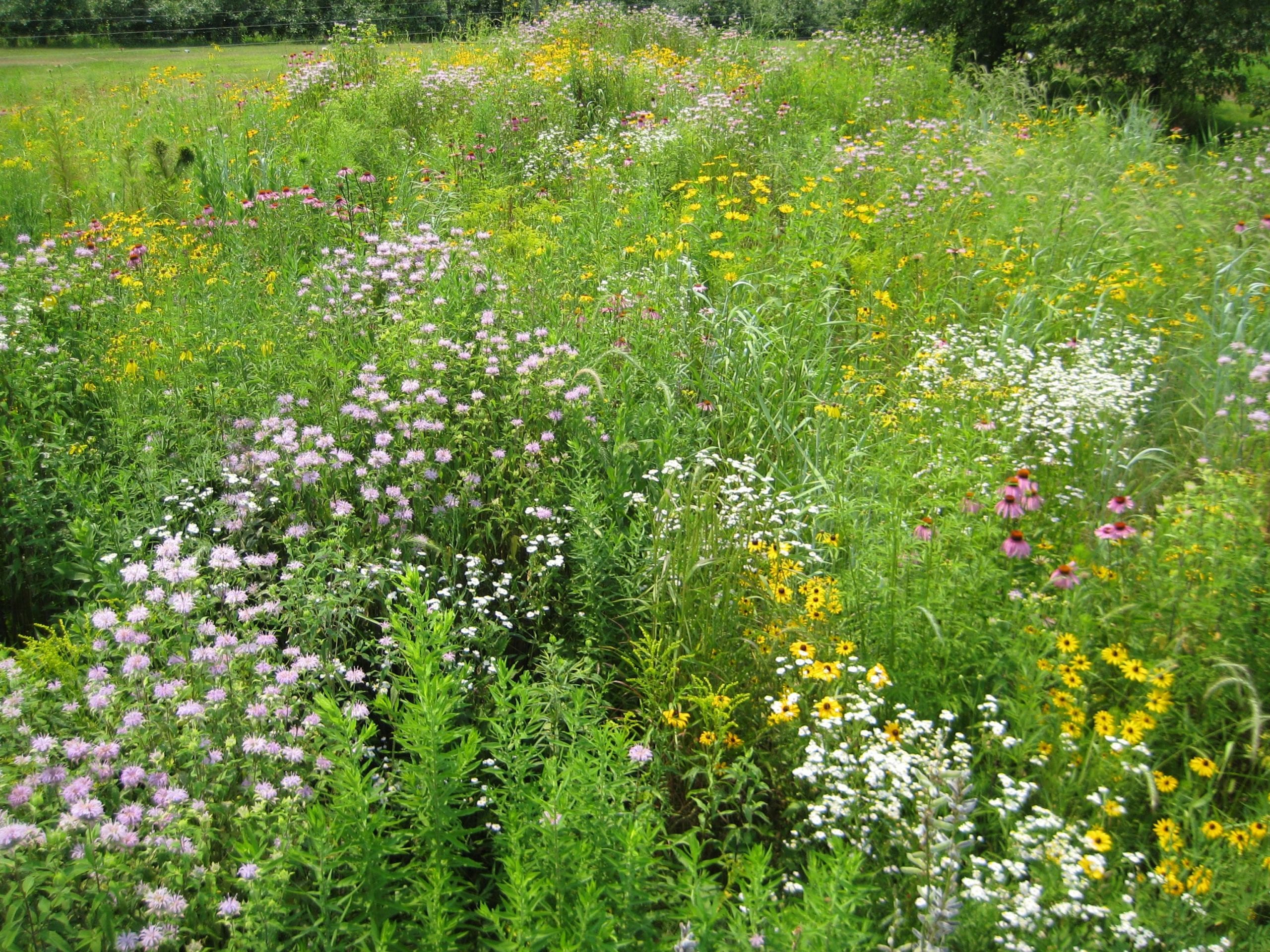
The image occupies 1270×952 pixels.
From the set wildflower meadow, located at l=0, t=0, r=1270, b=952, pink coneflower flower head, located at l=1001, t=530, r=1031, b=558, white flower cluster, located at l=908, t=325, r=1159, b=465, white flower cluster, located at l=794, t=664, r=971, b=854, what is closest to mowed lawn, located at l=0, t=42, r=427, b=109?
wildflower meadow, located at l=0, t=0, r=1270, b=952

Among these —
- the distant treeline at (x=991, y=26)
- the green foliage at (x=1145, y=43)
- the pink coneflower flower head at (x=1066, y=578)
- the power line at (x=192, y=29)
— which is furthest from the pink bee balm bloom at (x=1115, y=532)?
the power line at (x=192, y=29)

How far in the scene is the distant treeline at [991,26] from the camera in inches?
509

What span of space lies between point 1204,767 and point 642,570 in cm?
161

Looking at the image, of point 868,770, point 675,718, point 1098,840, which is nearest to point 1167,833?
point 1098,840

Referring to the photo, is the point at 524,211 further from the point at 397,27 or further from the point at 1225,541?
the point at 397,27

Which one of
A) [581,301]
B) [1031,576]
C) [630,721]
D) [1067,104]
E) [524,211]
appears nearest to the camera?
[630,721]

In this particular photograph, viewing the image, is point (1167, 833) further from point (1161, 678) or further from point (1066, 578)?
point (1066, 578)

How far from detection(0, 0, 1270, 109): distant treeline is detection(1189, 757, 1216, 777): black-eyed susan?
33.8ft

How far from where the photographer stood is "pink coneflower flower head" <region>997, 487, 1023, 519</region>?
252 centimetres

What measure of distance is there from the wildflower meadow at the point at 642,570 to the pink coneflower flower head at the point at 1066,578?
0.29 feet

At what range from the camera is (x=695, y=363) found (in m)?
3.96

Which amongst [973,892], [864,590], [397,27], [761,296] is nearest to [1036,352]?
[761,296]

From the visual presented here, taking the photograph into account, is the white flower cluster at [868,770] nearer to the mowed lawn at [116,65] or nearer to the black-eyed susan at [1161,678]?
the black-eyed susan at [1161,678]

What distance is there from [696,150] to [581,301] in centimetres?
327
